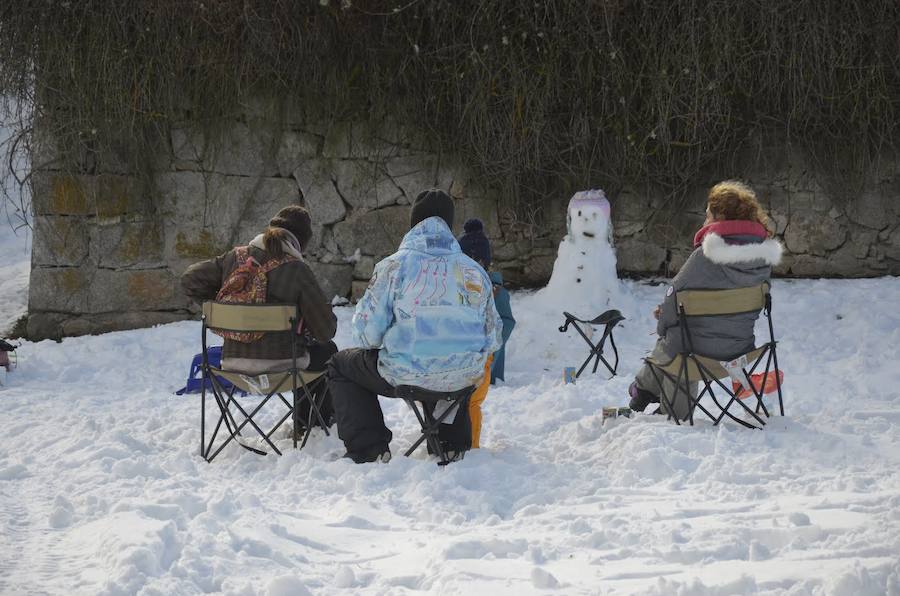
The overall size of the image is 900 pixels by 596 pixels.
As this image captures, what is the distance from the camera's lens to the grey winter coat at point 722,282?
434 centimetres

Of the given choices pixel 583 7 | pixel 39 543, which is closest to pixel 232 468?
pixel 39 543

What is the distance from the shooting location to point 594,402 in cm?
509

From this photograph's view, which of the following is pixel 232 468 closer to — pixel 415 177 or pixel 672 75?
pixel 415 177

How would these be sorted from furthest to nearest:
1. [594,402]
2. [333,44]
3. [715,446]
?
[333,44] < [594,402] < [715,446]

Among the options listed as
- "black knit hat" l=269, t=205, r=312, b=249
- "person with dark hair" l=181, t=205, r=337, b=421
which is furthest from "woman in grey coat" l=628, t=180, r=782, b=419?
"black knit hat" l=269, t=205, r=312, b=249

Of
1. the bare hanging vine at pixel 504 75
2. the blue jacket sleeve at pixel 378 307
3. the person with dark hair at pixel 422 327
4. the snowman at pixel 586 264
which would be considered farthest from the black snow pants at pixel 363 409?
the bare hanging vine at pixel 504 75

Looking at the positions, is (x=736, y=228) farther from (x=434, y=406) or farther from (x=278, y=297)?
(x=278, y=297)

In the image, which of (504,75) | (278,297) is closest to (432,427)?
(278,297)

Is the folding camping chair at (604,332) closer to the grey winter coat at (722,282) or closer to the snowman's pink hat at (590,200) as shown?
the snowman's pink hat at (590,200)

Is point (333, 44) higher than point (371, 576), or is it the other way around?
point (333, 44)

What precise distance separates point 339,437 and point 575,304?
2.97m

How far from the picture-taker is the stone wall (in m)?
7.54

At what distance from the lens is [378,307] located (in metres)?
3.89

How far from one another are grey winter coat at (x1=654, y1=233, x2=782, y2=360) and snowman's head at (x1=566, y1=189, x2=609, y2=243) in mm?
2458
